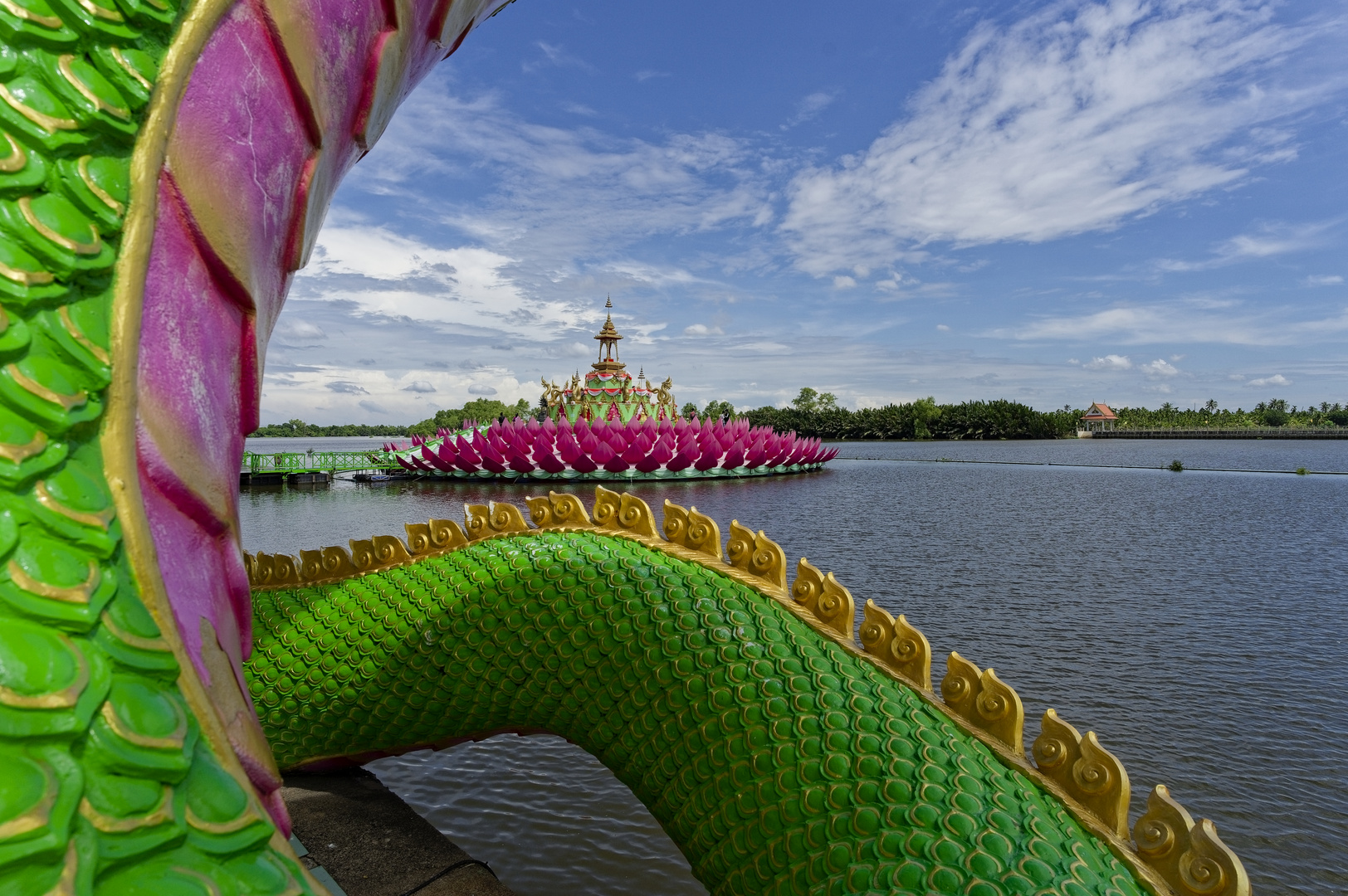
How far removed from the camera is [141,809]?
1.76 ft

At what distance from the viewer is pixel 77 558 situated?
1.89ft

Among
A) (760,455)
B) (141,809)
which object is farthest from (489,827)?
(760,455)

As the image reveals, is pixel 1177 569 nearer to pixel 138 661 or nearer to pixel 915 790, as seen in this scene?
pixel 915 790

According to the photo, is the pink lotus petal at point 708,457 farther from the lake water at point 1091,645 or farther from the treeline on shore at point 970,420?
the treeline on shore at point 970,420

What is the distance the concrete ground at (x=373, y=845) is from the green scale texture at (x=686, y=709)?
31 cm

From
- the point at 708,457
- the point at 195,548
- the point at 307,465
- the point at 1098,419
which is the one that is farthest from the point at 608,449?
the point at 1098,419

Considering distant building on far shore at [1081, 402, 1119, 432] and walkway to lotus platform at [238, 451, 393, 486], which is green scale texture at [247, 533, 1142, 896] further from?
distant building on far shore at [1081, 402, 1119, 432]

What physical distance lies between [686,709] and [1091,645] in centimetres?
529

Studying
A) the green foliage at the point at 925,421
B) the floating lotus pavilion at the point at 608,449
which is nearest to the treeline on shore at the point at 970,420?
the green foliage at the point at 925,421

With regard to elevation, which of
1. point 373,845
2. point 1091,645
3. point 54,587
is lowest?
point 1091,645

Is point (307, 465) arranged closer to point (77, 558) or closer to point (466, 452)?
point (466, 452)

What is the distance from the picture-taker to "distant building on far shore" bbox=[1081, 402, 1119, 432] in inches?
2520

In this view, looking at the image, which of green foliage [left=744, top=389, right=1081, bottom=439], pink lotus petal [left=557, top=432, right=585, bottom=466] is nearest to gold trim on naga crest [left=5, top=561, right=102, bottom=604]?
pink lotus petal [left=557, top=432, right=585, bottom=466]

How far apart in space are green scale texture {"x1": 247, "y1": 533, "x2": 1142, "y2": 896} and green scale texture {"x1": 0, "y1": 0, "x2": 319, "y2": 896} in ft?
4.00
